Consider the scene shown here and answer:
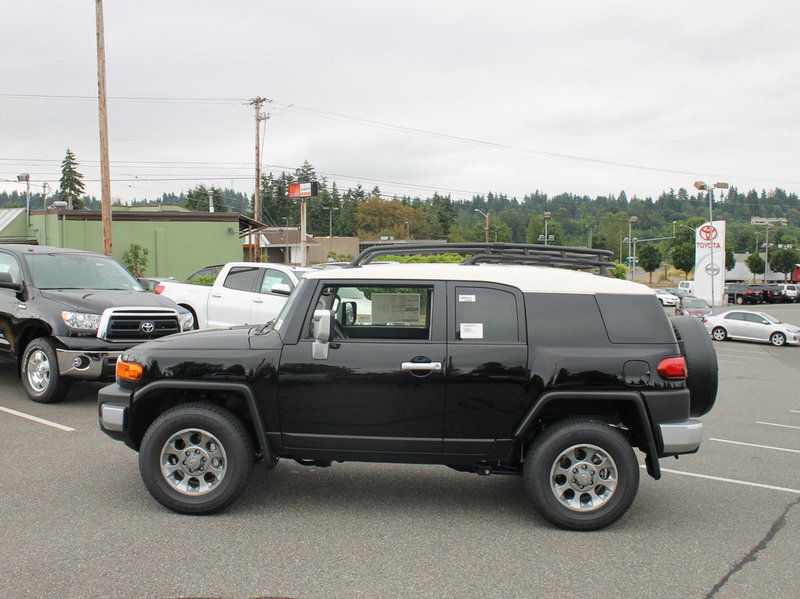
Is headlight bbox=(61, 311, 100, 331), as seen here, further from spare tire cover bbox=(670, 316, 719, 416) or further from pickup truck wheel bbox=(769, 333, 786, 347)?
pickup truck wheel bbox=(769, 333, 786, 347)

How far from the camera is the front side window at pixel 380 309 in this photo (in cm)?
532

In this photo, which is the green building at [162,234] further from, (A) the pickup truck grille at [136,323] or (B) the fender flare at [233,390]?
(B) the fender flare at [233,390]

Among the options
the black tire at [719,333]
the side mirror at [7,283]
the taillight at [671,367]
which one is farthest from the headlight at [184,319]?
the black tire at [719,333]

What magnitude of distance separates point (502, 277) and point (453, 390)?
894 mm

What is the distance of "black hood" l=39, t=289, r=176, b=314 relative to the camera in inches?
361

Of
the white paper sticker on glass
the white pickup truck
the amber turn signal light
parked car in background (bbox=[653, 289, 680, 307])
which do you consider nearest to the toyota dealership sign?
parked car in background (bbox=[653, 289, 680, 307])

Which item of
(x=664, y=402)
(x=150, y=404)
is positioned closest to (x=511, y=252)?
(x=664, y=402)

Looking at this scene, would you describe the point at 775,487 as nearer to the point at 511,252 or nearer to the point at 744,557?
the point at 744,557

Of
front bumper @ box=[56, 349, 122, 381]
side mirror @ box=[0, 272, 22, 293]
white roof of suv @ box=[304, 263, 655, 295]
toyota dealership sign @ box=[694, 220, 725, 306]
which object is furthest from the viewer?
toyota dealership sign @ box=[694, 220, 725, 306]

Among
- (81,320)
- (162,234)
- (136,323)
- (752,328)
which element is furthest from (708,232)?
(81,320)

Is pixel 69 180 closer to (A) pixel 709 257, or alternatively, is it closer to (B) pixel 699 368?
(A) pixel 709 257

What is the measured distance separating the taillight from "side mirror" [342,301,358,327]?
2258 millimetres

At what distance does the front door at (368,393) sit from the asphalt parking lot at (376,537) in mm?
586

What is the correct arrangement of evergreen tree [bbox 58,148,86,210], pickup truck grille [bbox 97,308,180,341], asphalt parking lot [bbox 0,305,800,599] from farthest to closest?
1. evergreen tree [bbox 58,148,86,210]
2. pickup truck grille [bbox 97,308,180,341]
3. asphalt parking lot [bbox 0,305,800,599]
